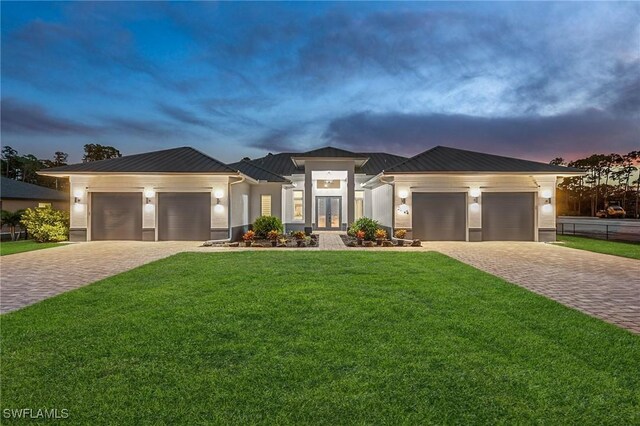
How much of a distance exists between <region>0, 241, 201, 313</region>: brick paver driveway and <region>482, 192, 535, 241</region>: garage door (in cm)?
1371

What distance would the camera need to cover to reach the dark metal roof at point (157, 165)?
15.6m

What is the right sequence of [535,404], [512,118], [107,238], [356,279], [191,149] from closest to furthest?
[535,404]
[356,279]
[107,238]
[191,149]
[512,118]

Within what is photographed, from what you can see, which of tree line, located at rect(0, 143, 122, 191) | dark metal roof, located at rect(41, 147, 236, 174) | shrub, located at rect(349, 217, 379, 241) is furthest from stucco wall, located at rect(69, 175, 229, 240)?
tree line, located at rect(0, 143, 122, 191)

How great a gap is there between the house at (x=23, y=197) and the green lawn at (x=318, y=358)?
814 inches

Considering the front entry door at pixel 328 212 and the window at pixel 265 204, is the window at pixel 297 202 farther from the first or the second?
the window at pixel 265 204

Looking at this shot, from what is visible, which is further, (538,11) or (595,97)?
(595,97)

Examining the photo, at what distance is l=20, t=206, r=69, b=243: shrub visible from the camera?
15.9 meters

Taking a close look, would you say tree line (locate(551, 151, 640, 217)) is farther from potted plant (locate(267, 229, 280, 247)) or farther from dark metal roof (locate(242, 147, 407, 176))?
potted plant (locate(267, 229, 280, 247))

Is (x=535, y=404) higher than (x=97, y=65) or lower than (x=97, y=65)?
lower

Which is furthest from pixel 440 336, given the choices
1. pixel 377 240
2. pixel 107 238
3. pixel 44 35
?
pixel 44 35

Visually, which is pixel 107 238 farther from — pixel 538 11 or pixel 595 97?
pixel 595 97

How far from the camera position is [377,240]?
48.2 ft

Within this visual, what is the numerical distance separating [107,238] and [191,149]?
19.8 ft

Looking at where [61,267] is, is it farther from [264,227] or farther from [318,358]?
[318,358]
